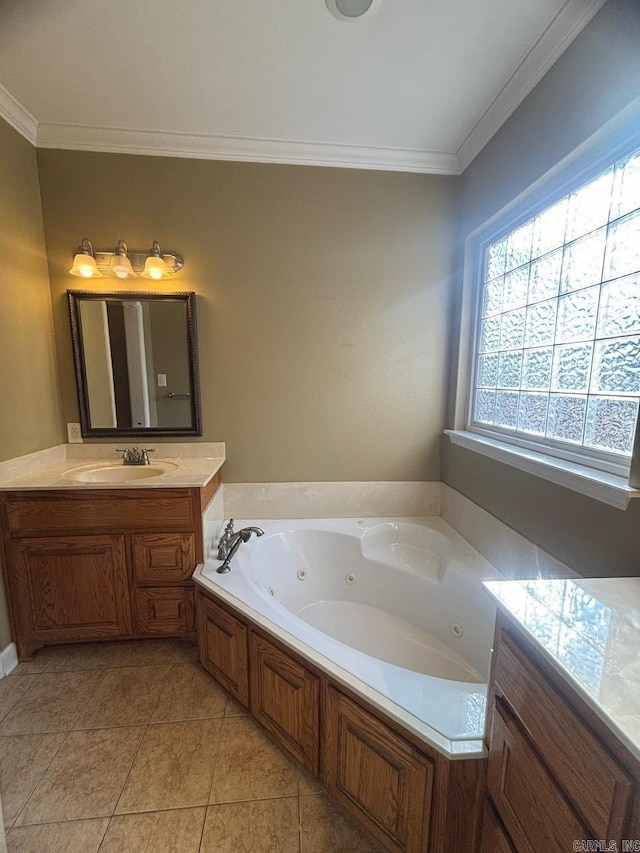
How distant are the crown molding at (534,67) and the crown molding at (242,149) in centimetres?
27

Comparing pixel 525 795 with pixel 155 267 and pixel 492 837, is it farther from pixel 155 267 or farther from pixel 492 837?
pixel 155 267

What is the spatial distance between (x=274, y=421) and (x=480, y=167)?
1.80m

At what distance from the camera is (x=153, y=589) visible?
5.70 feet

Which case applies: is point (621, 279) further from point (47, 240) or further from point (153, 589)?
point (47, 240)

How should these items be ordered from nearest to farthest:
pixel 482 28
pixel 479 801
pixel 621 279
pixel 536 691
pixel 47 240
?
pixel 536 691 → pixel 479 801 → pixel 621 279 → pixel 482 28 → pixel 47 240

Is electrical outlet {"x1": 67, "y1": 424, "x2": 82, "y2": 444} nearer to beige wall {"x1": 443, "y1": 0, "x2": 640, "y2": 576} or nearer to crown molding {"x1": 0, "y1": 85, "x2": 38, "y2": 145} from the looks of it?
crown molding {"x1": 0, "y1": 85, "x2": 38, "y2": 145}

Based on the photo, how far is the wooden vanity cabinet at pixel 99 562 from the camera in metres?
1.65

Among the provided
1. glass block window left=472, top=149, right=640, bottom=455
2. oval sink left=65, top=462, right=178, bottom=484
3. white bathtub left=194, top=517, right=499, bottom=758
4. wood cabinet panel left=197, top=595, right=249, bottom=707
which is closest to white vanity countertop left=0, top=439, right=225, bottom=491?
oval sink left=65, top=462, right=178, bottom=484

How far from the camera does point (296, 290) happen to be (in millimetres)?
2080

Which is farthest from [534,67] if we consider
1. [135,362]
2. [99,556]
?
[99,556]

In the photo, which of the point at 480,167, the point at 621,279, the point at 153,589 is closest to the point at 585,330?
the point at 621,279

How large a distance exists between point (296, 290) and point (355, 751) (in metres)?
2.10

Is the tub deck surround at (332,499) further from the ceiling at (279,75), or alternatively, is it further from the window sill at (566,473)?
the ceiling at (279,75)

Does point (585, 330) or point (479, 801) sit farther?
point (585, 330)
